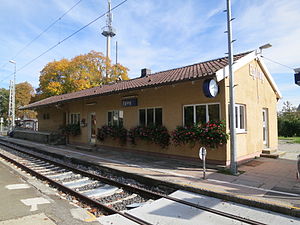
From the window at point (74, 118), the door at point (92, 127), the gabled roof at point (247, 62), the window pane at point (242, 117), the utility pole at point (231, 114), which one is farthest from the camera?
the window at point (74, 118)

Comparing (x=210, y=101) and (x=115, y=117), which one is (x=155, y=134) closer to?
(x=210, y=101)

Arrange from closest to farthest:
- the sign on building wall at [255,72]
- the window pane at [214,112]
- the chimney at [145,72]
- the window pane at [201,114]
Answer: the window pane at [214,112] < the window pane at [201,114] < the sign on building wall at [255,72] < the chimney at [145,72]

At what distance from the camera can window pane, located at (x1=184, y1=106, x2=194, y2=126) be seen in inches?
337

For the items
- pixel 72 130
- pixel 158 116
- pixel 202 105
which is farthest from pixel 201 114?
pixel 72 130

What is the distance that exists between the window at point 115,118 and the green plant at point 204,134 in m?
4.31

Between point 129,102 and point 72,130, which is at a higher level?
point 129,102

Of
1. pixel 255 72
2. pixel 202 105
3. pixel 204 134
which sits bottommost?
pixel 204 134

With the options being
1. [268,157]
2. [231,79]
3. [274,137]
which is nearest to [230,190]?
[231,79]

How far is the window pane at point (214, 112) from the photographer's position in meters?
7.90

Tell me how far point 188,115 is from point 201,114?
1.94 feet

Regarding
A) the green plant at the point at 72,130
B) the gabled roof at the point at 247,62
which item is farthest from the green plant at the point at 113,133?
the gabled roof at the point at 247,62

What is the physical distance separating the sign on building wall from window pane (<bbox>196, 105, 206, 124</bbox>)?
3.20 m

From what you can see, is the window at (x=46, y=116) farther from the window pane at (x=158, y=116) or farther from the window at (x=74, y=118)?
the window pane at (x=158, y=116)

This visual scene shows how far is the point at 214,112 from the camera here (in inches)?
314
